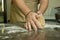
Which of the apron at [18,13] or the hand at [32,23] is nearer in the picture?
the hand at [32,23]

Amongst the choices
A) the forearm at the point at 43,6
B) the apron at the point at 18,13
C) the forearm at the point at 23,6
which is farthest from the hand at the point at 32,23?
the apron at the point at 18,13

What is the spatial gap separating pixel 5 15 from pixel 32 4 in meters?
0.64

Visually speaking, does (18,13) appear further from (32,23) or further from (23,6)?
(32,23)

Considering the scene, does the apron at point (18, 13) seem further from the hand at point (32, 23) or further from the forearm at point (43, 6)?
the hand at point (32, 23)

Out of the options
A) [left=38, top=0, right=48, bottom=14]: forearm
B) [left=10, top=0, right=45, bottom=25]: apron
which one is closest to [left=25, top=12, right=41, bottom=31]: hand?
[left=38, top=0, right=48, bottom=14]: forearm

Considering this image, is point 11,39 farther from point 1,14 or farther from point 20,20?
point 1,14

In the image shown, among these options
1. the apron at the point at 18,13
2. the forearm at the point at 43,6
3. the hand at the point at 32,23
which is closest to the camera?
the hand at the point at 32,23

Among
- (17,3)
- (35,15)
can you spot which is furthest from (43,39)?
(17,3)

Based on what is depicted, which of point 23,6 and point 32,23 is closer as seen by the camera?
point 32,23

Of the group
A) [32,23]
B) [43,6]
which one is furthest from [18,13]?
[32,23]

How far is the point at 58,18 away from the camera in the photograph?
1.34 metres

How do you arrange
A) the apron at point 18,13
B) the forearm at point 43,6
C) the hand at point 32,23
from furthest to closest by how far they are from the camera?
the apron at point 18,13
the forearm at point 43,6
the hand at point 32,23

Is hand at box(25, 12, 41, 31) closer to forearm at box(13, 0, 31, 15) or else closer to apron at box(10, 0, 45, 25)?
forearm at box(13, 0, 31, 15)

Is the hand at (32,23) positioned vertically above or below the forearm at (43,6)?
below
